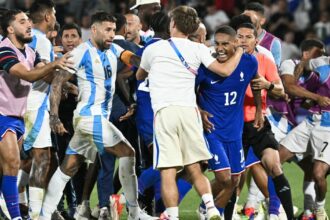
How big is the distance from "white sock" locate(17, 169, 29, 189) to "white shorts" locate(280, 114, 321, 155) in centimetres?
Answer: 287

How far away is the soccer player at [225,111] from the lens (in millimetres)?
10281

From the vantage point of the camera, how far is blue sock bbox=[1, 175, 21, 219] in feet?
34.3

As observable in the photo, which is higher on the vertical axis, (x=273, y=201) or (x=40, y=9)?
(x=40, y=9)

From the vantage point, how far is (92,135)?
34.8ft

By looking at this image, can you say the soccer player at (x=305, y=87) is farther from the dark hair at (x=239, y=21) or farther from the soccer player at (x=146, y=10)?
the soccer player at (x=146, y=10)

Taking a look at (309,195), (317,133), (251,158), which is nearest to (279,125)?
(317,133)

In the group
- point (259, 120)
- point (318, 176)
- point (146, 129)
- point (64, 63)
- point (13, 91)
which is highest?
point (64, 63)

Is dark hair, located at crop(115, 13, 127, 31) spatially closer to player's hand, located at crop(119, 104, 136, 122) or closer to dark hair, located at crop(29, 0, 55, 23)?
dark hair, located at crop(29, 0, 55, 23)

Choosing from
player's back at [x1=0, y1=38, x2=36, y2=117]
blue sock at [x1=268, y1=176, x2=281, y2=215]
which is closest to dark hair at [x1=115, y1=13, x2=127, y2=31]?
player's back at [x1=0, y1=38, x2=36, y2=117]

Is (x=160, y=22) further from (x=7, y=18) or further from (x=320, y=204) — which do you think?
(x=320, y=204)

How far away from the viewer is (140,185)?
37.2ft

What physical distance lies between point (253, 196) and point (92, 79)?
261cm

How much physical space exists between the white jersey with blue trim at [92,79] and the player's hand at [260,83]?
1.43 metres

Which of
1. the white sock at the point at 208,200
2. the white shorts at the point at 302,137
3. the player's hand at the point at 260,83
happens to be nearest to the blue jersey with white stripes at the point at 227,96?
the player's hand at the point at 260,83
